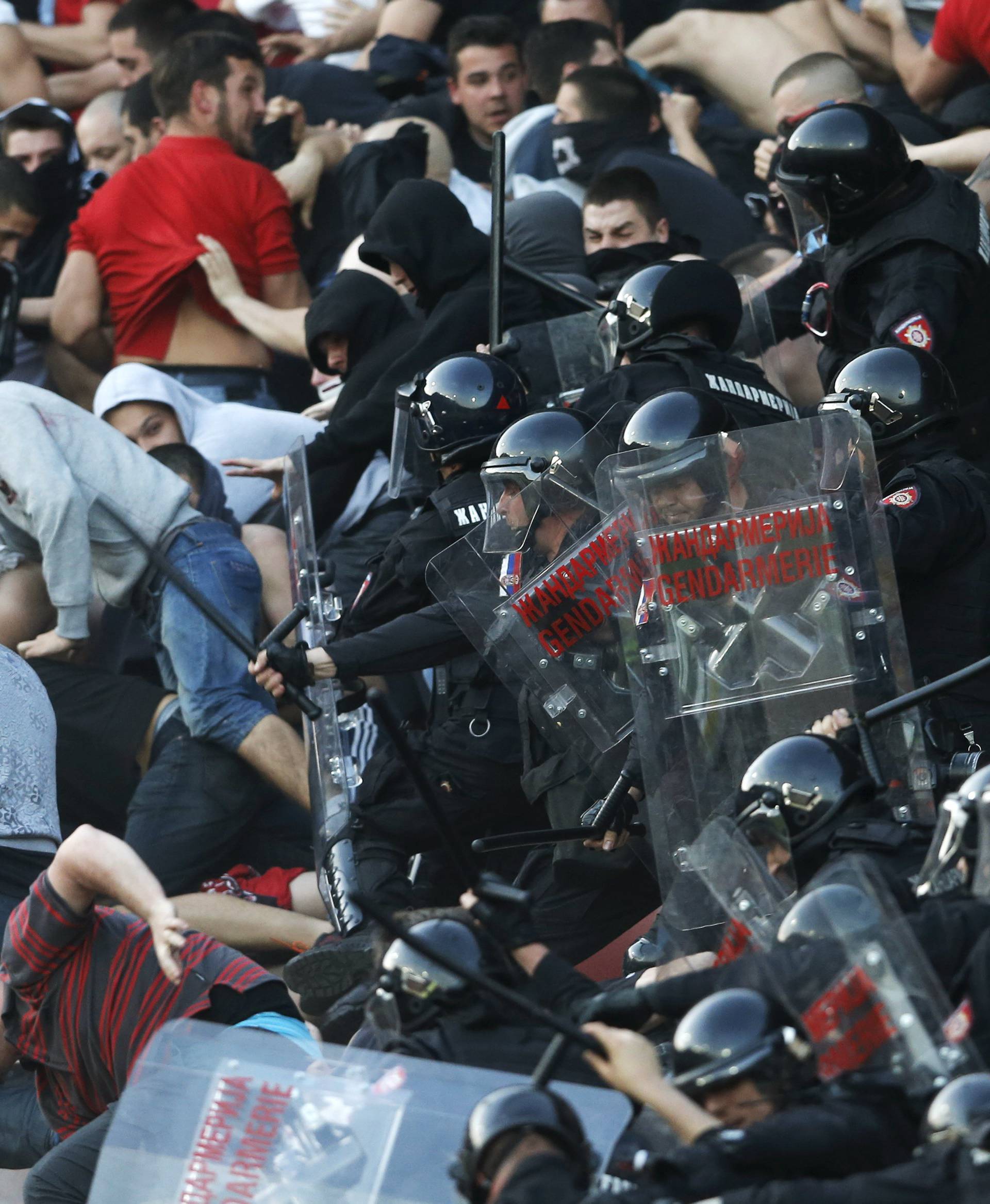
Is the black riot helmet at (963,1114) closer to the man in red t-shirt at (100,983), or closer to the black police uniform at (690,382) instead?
the man in red t-shirt at (100,983)

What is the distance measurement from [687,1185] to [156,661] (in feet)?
14.6

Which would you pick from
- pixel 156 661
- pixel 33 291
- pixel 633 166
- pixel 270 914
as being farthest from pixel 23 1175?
pixel 33 291

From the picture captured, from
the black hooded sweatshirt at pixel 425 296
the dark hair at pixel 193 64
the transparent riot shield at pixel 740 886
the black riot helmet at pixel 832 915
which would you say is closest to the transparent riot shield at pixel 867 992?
the black riot helmet at pixel 832 915

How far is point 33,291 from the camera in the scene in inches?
355

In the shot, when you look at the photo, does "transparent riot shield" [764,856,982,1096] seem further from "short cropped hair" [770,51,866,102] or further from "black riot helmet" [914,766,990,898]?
"short cropped hair" [770,51,866,102]

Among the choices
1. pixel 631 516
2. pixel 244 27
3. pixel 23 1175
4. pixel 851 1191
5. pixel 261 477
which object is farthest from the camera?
pixel 244 27

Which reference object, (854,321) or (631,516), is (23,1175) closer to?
(631,516)

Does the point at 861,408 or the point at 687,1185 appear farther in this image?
the point at 861,408

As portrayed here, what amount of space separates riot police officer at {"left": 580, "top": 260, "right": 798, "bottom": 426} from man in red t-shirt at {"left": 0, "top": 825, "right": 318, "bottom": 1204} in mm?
1923

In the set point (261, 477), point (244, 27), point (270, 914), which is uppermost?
point (244, 27)

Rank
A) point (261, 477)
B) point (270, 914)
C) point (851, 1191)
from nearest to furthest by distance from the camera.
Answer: point (851, 1191) < point (270, 914) < point (261, 477)

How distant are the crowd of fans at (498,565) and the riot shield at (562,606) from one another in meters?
0.02

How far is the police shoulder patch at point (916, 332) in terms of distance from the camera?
5.73 metres

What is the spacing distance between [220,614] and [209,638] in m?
0.61
